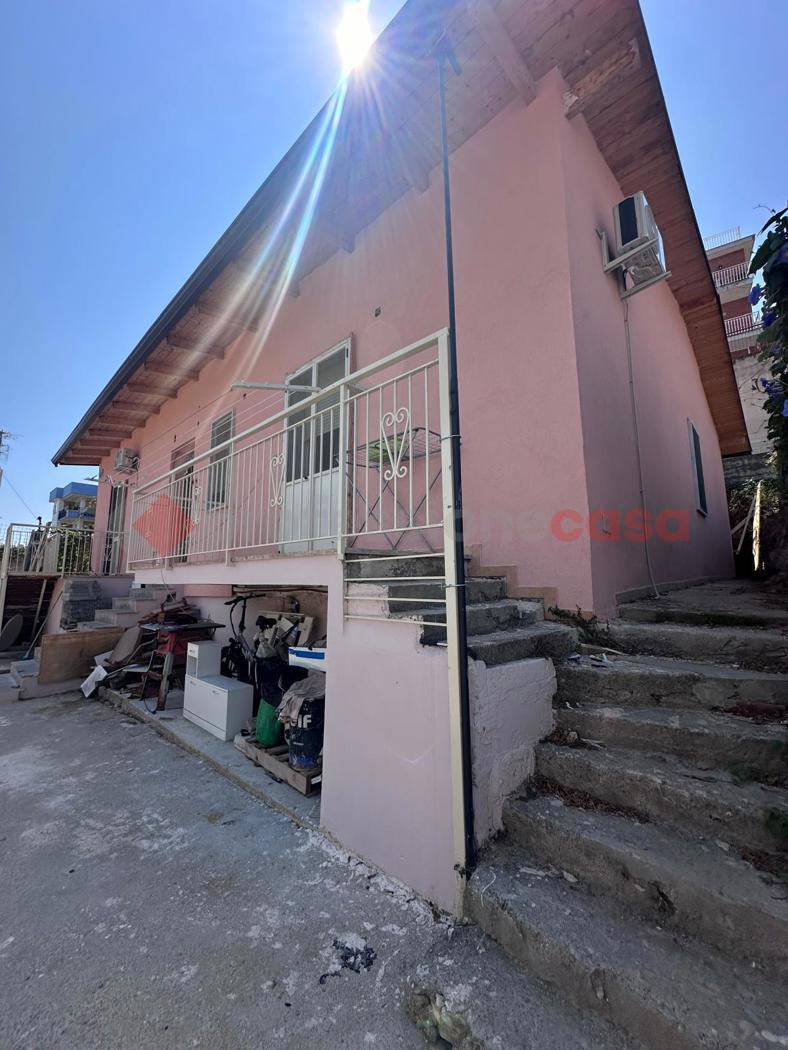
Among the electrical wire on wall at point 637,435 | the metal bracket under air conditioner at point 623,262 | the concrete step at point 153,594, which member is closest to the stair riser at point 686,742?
the electrical wire on wall at point 637,435

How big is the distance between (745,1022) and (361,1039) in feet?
3.34

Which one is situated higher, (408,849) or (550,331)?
(550,331)

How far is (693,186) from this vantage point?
485cm

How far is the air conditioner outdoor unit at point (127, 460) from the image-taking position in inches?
396

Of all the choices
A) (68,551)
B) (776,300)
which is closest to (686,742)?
(776,300)

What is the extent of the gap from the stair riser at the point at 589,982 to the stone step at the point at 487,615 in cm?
100

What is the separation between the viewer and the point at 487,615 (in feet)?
7.79

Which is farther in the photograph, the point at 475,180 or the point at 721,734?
the point at 475,180

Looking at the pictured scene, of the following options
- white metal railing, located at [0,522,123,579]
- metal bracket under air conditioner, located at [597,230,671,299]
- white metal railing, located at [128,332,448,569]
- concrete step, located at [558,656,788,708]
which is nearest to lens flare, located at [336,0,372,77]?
white metal railing, located at [128,332,448,569]

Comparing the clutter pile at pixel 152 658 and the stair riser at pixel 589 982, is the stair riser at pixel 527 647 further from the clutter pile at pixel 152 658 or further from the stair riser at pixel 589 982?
the clutter pile at pixel 152 658

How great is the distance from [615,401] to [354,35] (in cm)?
309

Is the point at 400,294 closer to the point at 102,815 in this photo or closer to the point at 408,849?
the point at 408,849

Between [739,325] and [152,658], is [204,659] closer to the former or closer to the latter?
[152,658]

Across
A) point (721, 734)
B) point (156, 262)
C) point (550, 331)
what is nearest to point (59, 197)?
point (156, 262)
